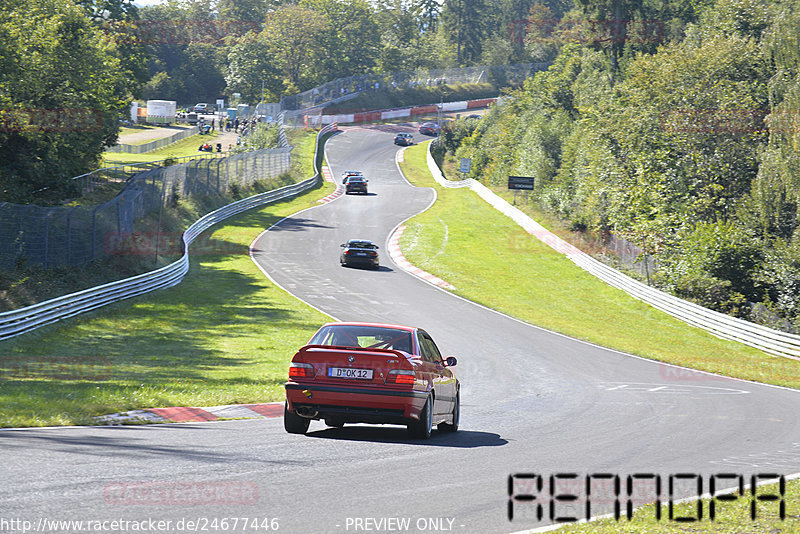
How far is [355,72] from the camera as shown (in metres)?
138

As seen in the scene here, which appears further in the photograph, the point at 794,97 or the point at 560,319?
the point at 794,97

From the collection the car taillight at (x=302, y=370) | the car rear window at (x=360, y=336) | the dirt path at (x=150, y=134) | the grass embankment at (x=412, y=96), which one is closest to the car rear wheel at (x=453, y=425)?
the car rear window at (x=360, y=336)

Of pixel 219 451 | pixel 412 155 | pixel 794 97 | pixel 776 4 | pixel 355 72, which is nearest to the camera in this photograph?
pixel 219 451

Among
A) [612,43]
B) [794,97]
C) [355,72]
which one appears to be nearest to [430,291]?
[794,97]

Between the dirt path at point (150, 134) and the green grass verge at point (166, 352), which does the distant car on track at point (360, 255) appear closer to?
the green grass verge at point (166, 352)

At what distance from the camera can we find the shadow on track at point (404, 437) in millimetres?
11023

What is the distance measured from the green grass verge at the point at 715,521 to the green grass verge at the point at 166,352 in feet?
24.4

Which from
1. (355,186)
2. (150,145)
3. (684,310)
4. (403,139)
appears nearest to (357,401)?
(684,310)

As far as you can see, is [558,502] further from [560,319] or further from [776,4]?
[776,4]

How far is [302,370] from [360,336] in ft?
3.31

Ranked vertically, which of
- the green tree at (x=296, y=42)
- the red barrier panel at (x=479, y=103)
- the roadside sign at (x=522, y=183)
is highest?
the green tree at (x=296, y=42)

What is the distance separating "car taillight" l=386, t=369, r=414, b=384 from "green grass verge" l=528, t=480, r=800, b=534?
12.1ft

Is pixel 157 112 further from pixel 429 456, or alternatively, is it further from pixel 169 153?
pixel 429 456

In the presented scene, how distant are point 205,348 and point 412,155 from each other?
232 feet
